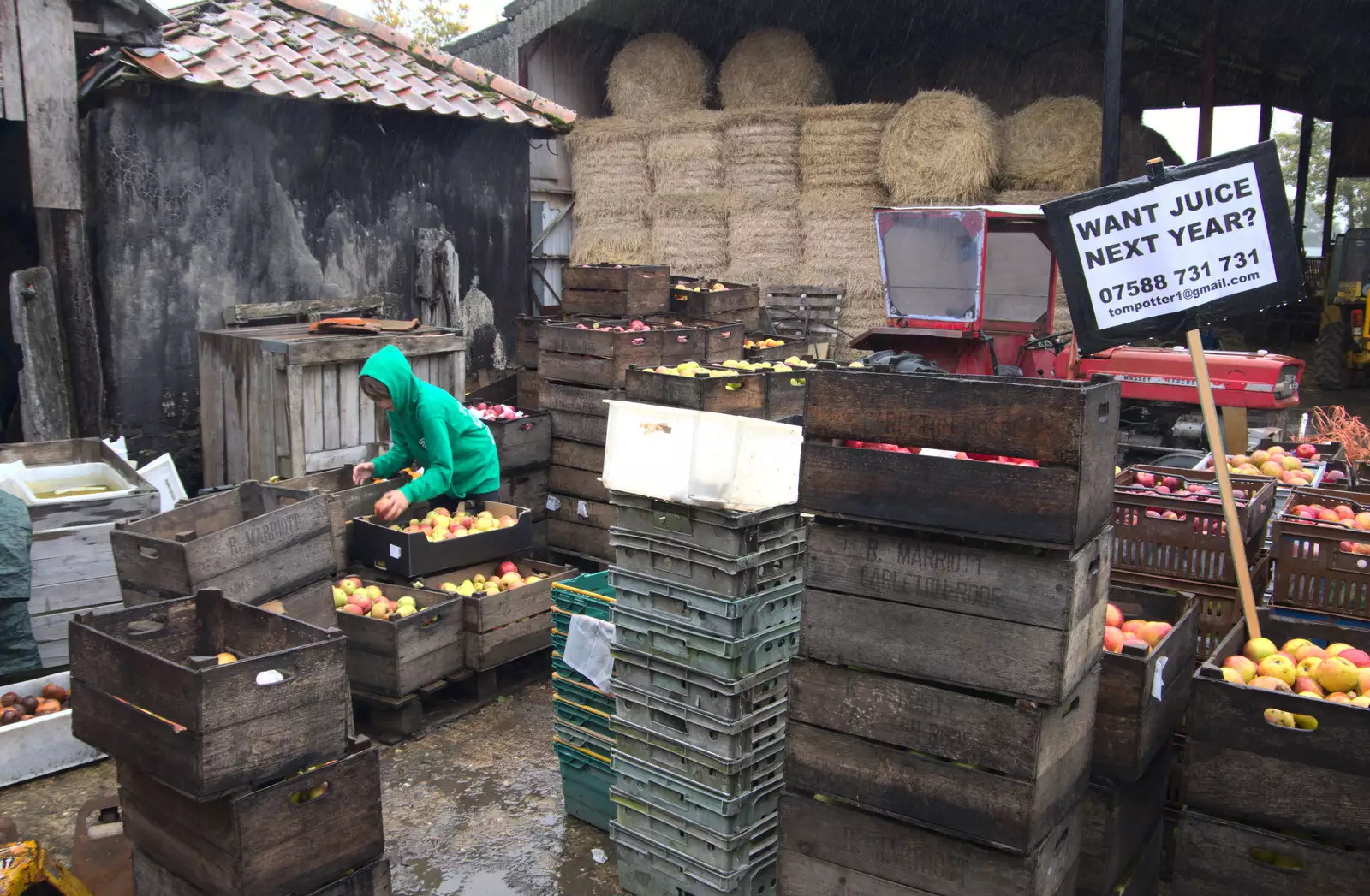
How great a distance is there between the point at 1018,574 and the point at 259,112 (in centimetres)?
843

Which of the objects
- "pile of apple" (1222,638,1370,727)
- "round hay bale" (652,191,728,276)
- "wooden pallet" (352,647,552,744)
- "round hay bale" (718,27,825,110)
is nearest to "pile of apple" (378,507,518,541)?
"wooden pallet" (352,647,552,744)

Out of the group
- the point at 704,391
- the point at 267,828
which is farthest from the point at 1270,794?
the point at 704,391

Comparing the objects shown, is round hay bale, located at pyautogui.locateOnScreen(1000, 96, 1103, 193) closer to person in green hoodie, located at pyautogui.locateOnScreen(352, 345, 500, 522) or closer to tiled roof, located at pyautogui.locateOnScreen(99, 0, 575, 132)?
tiled roof, located at pyautogui.locateOnScreen(99, 0, 575, 132)

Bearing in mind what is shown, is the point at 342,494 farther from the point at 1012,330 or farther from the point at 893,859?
the point at 1012,330

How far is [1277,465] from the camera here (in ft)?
19.6

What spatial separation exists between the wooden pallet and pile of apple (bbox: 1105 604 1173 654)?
350 cm

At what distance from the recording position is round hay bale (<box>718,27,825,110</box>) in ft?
54.4

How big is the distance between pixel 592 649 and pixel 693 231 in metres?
12.3

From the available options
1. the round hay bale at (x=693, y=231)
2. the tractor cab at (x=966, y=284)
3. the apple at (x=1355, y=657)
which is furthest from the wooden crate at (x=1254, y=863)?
the round hay bale at (x=693, y=231)

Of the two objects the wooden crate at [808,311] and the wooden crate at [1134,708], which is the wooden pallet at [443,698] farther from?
the wooden crate at [808,311]

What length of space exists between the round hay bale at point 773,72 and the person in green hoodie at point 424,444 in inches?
436

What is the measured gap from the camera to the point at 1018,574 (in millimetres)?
3127

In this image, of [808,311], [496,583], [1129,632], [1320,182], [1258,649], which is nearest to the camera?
[1258,649]

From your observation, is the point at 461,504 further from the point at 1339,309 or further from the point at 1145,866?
the point at 1339,309
